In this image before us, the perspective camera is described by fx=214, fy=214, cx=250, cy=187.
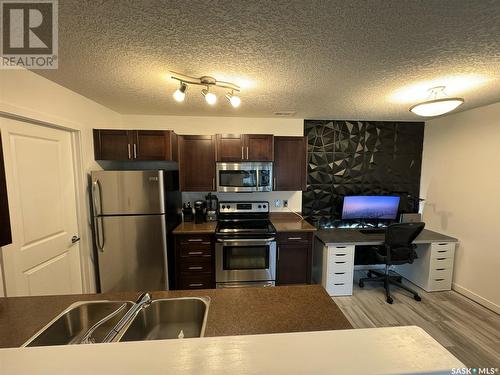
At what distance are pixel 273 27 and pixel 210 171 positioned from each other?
1.95 m

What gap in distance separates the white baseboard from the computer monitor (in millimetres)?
1134

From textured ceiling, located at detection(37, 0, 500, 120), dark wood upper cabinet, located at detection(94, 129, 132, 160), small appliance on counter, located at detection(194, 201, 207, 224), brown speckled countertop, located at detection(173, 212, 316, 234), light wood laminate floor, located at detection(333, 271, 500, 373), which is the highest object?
textured ceiling, located at detection(37, 0, 500, 120)

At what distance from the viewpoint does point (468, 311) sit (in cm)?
251

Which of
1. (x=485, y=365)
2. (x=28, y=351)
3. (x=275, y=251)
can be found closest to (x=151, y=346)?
(x=28, y=351)

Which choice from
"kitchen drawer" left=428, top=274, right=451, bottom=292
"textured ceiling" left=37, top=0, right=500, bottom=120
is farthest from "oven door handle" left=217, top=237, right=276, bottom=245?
"kitchen drawer" left=428, top=274, right=451, bottom=292

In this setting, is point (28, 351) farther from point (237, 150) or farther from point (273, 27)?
point (237, 150)

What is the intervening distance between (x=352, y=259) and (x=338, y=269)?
23 centimetres

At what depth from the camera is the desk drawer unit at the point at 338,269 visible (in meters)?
2.78

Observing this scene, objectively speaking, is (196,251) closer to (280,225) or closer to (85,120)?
(280,225)

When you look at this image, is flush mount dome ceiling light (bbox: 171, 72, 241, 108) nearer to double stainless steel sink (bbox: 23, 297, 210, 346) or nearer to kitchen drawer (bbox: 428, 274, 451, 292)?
double stainless steel sink (bbox: 23, 297, 210, 346)

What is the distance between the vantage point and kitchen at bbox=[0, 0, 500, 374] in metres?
1.00

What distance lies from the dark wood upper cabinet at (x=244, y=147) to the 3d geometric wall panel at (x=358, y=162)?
0.80m

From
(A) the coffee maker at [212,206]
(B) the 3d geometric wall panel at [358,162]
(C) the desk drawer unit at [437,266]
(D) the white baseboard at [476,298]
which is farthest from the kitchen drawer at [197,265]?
(D) the white baseboard at [476,298]

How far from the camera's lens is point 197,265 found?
265 cm
